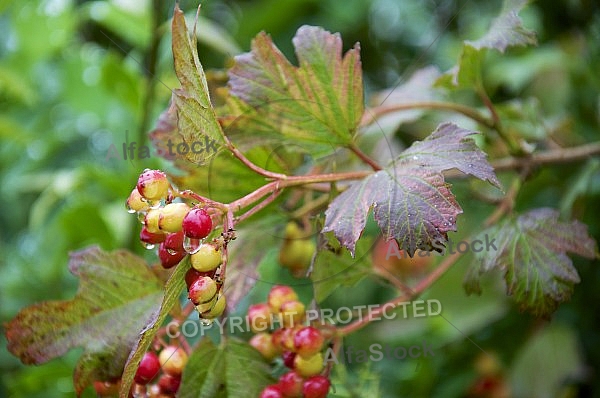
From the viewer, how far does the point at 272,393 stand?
0.46 metres

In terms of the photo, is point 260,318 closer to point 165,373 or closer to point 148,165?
point 165,373

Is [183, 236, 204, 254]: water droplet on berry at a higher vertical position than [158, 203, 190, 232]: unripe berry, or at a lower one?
lower

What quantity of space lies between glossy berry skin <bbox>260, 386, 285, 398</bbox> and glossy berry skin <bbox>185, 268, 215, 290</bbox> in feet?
0.35

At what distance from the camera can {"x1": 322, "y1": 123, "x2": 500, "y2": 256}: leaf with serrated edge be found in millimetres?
402

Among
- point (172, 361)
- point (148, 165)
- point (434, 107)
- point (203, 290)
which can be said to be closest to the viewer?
point (203, 290)

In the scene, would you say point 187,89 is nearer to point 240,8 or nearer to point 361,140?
point 361,140

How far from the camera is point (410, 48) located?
60.0 inches

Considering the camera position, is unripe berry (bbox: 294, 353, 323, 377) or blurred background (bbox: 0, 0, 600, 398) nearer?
unripe berry (bbox: 294, 353, 323, 377)

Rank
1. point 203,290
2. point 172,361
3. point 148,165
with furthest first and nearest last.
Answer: point 148,165 < point 172,361 < point 203,290

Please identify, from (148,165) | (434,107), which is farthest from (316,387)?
(148,165)

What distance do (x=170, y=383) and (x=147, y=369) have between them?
24 millimetres

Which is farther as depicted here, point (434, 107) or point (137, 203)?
point (434, 107)

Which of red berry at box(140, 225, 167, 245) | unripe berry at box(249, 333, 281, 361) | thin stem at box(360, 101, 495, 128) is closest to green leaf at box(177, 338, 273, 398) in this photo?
unripe berry at box(249, 333, 281, 361)

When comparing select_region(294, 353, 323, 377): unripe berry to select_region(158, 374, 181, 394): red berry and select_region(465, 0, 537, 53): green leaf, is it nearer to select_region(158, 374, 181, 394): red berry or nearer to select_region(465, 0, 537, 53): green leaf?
select_region(158, 374, 181, 394): red berry
